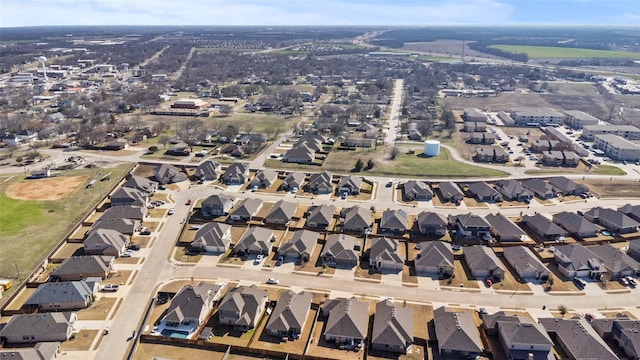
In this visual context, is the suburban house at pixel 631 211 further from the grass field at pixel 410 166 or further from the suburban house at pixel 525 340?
the suburban house at pixel 525 340

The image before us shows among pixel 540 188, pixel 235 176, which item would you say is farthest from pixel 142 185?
Answer: pixel 540 188

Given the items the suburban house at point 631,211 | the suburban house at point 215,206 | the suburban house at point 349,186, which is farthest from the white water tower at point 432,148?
the suburban house at point 215,206

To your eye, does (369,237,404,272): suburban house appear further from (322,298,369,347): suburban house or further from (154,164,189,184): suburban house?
(154,164,189,184): suburban house

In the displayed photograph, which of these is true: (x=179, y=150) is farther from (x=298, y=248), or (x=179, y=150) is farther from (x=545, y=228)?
(x=545, y=228)

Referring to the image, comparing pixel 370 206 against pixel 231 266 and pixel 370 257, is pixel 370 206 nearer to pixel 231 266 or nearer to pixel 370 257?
pixel 370 257

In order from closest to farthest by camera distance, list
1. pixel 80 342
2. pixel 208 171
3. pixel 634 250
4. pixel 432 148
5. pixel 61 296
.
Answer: pixel 80 342
pixel 61 296
pixel 634 250
pixel 208 171
pixel 432 148

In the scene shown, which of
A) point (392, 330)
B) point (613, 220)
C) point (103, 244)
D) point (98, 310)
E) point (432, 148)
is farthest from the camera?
point (432, 148)

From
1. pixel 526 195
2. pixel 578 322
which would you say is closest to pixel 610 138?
pixel 526 195
